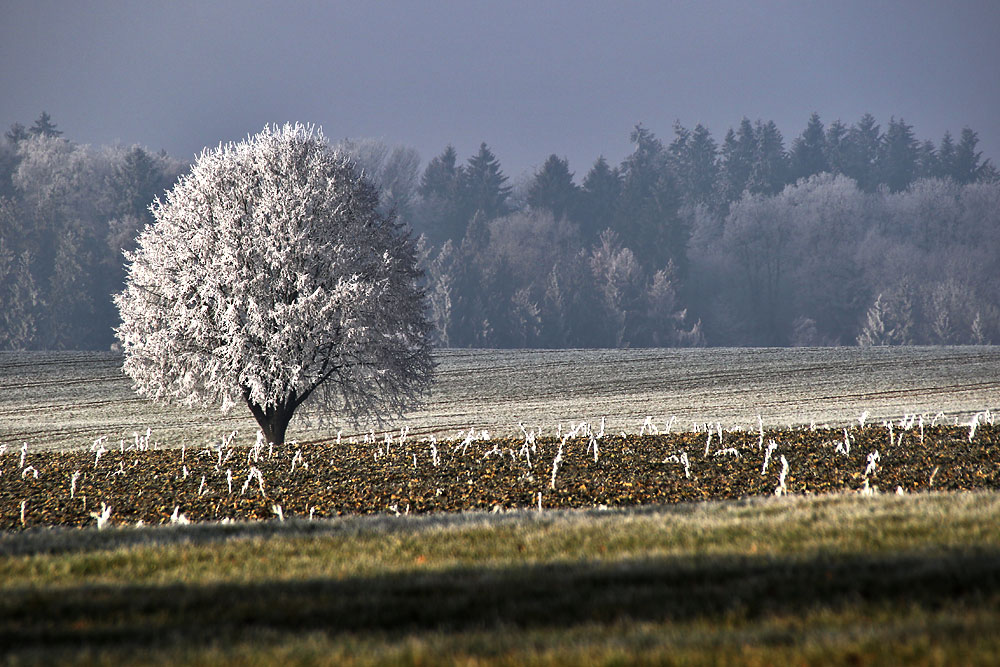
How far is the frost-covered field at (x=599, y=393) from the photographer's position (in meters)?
29.0

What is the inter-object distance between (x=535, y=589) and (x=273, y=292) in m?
17.9

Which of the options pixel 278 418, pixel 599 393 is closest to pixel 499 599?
pixel 278 418

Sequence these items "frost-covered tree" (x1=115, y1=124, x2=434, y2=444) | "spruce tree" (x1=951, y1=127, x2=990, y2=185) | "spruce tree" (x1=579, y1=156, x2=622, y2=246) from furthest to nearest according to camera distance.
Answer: "spruce tree" (x1=951, y1=127, x2=990, y2=185) < "spruce tree" (x1=579, y1=156, x2=622, y2=246) < "frost-covered tree" (x1=115, y1=124, x2=434, y2=444)

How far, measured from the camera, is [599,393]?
40.1 m

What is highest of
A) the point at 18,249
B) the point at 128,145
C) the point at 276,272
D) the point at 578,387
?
the point at 128,145

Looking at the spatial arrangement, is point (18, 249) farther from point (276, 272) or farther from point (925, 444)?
point (925, 444)

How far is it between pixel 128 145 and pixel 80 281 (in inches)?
929

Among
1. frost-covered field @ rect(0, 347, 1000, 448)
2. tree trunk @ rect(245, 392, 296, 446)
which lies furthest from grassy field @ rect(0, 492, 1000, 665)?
frost-covered field @ rect(0, 347, 1000, 448)

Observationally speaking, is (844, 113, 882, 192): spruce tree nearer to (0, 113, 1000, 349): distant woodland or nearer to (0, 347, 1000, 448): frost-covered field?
(0, 113, 1000, 349): distant woodland

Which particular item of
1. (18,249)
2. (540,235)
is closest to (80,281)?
(18,249)

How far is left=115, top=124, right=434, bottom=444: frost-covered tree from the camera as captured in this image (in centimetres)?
2186

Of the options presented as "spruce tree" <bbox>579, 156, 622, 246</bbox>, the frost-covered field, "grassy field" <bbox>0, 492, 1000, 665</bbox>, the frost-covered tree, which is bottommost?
the frost-covered field

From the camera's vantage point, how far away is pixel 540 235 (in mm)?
93188

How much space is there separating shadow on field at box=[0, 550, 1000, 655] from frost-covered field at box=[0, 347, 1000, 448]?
18620mm
